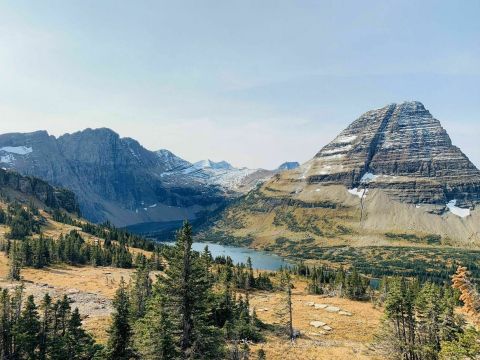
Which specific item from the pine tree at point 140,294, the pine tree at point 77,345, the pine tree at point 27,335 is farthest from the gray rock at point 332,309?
the pine tree at point 27,335

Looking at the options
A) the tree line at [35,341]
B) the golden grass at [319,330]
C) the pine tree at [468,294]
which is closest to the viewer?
the pine tree at [468,294]

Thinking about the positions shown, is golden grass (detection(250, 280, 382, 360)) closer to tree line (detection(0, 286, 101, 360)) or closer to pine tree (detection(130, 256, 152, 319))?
pine tree (detection(130, 256, 152, 319))

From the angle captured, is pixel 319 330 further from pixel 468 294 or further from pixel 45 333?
pixel 468 294

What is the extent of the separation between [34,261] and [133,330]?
109461mm

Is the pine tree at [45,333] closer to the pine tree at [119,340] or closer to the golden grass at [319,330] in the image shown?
the pine tree at [119,340]

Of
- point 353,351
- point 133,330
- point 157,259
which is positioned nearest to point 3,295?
point 133,330

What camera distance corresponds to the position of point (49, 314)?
58219mm

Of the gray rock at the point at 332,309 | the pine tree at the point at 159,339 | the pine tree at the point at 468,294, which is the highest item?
the pine tree at the point at 468,294

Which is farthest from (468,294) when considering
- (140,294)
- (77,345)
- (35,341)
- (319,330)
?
(319,330)

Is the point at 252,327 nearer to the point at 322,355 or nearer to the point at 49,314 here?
the point at 322,355

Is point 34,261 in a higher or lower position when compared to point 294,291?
higher

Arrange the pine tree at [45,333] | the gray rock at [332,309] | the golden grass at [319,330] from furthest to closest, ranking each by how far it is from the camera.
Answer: the gray rock at [332,309], the golden grass at [319,330], the pine tree at [45,333]

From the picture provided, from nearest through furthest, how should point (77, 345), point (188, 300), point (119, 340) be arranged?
point (188, 300) → point (119, 340) → point (77, 345)

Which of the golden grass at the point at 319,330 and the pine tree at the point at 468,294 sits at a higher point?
the pine tree at the point at 468,294
